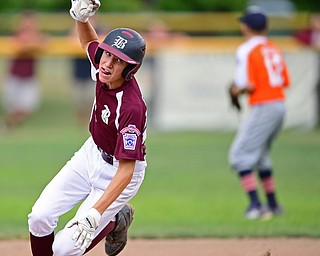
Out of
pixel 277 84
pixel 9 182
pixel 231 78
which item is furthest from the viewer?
pixel 231 78

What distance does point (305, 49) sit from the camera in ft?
57.7

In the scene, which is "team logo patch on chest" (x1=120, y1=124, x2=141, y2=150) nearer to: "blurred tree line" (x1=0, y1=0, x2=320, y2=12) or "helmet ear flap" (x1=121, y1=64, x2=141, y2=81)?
"helmet ear flap" (x1=121, y1=64, x2=141, y2=81)

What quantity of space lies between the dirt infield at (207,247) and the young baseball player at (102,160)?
1.06 meters

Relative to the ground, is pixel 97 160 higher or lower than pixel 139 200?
higher

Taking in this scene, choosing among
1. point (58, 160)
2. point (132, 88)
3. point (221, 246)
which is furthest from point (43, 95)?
point (132, 88)

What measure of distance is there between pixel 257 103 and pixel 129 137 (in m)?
3.86

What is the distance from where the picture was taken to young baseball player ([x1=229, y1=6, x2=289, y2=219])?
30.8ft

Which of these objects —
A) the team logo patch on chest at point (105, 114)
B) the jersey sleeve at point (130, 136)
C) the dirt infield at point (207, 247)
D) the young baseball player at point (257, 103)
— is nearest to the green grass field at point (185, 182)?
the dirt infield at point (207, 247)

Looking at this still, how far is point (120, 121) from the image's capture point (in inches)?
233

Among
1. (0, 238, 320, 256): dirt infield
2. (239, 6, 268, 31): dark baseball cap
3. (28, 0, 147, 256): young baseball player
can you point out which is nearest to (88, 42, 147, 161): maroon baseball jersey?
(28, 0, 147, 256): young baseball player

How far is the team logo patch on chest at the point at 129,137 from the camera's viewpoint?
5.84m

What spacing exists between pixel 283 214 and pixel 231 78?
790 centimetres

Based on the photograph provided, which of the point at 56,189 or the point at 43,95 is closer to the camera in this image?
the point at 56,189

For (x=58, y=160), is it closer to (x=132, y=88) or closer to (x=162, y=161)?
(x=162, y=161)
